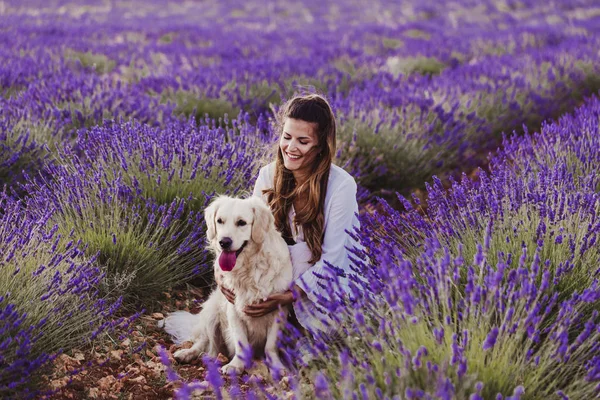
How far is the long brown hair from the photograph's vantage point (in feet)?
9.16

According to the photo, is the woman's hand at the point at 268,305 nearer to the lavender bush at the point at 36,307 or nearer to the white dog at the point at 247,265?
the white dog at the point at 247,265

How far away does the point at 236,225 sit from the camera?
97.4 inches

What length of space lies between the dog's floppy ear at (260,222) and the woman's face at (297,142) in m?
Result: 0.39

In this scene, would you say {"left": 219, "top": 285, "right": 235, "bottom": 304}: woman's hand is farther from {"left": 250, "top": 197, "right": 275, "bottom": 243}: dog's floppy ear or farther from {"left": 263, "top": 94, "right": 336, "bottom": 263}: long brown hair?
{"left": 263, "top": 94, "right": 336, "bottom": 263}: long brown hair

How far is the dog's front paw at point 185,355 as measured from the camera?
109 inches

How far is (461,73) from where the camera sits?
8.13 metres

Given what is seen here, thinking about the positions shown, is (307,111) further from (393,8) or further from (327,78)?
(393,8)

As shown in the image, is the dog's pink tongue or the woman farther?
the woman

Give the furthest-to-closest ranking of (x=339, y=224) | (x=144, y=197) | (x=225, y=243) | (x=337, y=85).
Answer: (x=337, y=85) < (x=144, y=197) < (x=339, y=224) < (x=225, y=243)

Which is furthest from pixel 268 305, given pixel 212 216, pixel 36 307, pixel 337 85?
pixel 337 85

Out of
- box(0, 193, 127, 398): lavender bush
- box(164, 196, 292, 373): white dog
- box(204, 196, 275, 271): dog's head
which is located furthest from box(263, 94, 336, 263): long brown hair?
box(0, 193, 127, 398): lavender bush

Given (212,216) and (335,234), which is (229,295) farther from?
(335,234)

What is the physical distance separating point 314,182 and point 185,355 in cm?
100

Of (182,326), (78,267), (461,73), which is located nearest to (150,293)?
(182,326)
